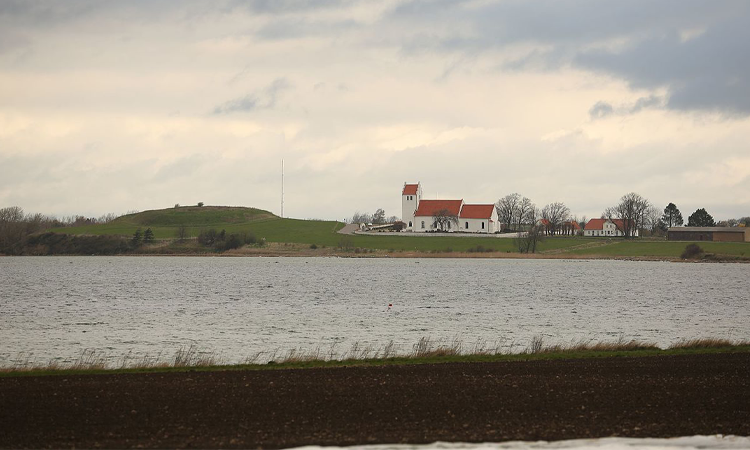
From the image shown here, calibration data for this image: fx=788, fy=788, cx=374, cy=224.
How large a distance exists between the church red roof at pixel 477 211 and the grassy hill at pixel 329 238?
19.5 m

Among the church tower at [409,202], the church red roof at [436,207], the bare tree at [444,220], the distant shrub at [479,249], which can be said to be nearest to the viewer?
the distant shrub at [479,249]

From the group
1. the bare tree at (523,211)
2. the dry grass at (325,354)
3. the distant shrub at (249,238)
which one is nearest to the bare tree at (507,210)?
the bare tree at (523,211)

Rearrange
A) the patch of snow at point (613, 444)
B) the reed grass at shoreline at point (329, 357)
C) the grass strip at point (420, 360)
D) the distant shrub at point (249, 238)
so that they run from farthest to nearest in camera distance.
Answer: the distant shrub at point (249, 238) < the reed grass at shoreline at point (329, 357) < the grass strip at point (420, 360) < the patch of snow at point (613, 444)

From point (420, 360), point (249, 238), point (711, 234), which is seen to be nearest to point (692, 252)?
point (711, 234)

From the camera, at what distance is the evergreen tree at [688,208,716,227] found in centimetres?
17600

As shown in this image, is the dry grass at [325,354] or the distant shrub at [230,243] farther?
the distant shrub at [230,243]

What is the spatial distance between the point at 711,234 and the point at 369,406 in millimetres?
147060

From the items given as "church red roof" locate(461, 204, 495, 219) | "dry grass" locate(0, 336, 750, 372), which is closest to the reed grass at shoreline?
"dry grass" locate(0, 336, 750, 372)

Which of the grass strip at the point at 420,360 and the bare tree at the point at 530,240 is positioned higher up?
the bare tree at the point at 530,240

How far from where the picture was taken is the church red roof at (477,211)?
167m

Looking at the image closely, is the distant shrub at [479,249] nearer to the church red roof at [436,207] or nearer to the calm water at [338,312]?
the church red roof at [436,207]

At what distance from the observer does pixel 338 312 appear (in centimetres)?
4500

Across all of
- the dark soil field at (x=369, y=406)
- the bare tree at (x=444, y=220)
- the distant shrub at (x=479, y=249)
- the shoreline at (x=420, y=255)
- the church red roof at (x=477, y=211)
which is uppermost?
the church red roof at (x=477, y=211)

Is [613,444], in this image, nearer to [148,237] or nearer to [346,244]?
[346,244]
